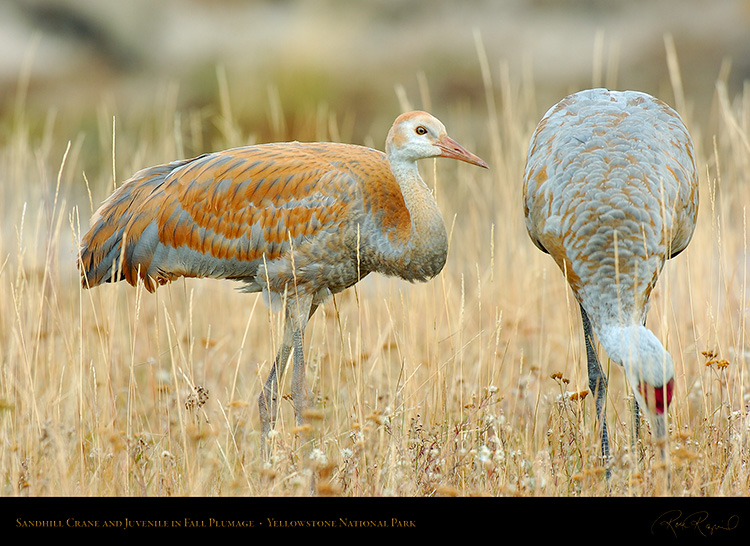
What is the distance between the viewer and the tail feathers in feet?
16.2

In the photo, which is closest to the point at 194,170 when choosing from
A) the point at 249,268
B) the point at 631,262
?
the point at 249,268

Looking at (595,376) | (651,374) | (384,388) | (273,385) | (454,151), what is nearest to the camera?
(651,374)

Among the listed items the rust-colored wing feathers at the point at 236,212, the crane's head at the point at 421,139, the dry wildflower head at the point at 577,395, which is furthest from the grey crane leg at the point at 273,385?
the dry wildflower head at the point at 577,395

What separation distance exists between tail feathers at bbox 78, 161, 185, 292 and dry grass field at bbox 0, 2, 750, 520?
168mm

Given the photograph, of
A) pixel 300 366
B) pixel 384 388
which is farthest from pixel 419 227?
pixel 384 388

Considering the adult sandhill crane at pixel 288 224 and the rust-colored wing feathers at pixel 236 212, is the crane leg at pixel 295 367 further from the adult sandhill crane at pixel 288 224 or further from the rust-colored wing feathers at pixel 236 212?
the rust-colored wing feathers at pixel 236 212

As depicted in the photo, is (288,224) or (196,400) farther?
(288,224)

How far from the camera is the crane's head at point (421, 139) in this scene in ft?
15.5

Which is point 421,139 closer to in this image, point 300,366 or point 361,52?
point 300,366

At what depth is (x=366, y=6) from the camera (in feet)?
39.7

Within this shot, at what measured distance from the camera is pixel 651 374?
360 cm
